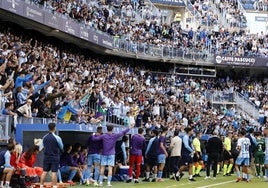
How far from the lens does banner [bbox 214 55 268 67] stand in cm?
5569

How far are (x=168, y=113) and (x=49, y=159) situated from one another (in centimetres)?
2504

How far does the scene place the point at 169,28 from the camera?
55.8 m

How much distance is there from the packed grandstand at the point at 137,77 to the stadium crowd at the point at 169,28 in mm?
95

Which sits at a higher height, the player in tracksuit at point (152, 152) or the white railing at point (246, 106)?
the white railing at point (246, 106)

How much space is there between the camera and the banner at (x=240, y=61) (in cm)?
5569

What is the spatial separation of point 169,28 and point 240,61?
6.01 m

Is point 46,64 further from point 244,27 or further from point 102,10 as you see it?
point 244,27

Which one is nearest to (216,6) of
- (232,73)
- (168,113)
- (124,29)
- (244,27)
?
(244,27)

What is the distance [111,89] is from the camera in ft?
123

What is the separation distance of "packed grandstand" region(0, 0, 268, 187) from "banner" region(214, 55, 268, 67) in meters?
0.32

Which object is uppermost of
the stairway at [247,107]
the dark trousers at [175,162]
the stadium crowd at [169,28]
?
the stadium crowd at [169,28]

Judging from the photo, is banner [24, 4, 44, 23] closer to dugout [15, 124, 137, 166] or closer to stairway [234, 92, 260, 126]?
dugout [15, 124, 137, 166]

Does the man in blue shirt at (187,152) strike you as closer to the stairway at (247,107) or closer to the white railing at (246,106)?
the stairway at (247,107)

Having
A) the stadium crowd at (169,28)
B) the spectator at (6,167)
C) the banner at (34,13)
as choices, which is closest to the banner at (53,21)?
the banner at (34,13)
